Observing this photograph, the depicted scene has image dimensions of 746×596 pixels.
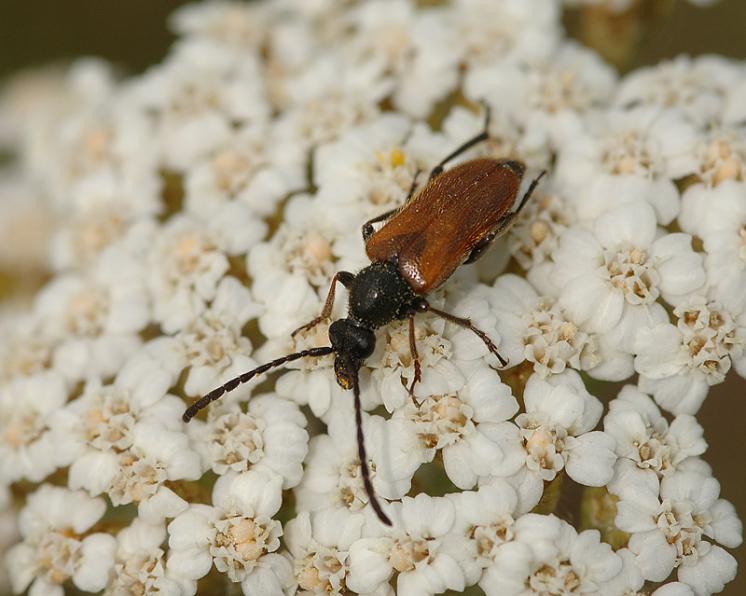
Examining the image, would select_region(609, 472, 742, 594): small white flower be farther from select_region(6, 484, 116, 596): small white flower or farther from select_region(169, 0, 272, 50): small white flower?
select_region(169, 0, 272, 50): small white flower

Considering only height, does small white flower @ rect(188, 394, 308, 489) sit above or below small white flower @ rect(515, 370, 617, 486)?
above

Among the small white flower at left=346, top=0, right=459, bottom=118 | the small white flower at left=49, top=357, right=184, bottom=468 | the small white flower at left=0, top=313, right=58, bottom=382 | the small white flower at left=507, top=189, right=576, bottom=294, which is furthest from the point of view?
the small white flower at left=346, top=0, right=459, bottom=118

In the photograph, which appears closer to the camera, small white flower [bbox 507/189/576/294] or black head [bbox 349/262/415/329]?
black head [bbox 349/262/415/329]

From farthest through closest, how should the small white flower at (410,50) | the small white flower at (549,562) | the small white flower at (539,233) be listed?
the small white flower at (410,50) → the small white flower at (539,233) → the small white flower at (549,562)

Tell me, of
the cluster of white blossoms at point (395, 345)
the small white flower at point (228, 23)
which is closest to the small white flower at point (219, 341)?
the cluster of white blossoms at point (395, 345)

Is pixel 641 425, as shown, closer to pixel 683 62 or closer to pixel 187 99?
pixel 683 62

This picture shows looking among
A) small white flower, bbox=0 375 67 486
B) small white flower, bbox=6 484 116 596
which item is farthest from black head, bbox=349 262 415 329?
small white flower, bbox=0 375 67 486

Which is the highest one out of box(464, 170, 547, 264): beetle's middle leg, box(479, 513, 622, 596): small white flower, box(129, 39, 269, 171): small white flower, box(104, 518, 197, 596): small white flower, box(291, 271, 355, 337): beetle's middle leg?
box(129, 39, 269, 171): small white flower

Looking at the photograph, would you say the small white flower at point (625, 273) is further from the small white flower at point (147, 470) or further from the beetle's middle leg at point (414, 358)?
the small white flower at point (147, 470)
